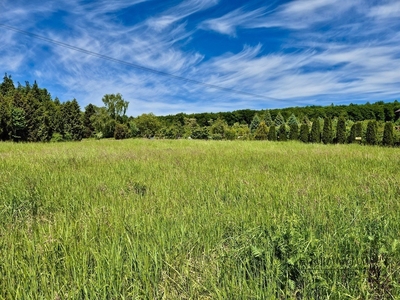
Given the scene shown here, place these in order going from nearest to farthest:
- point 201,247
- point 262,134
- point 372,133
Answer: point 201,247
point 372,133
point 262,134

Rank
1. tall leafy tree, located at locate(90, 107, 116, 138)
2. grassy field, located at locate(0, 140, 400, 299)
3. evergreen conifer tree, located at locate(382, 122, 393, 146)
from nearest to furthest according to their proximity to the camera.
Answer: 1. grassy field, located at locate(0, 140, 400, 299)
2. evergreen conifer tree, located at locate(382, 122, 393, 146)
3. tall leafy tree, located at locate(90, 107, 116, 138)

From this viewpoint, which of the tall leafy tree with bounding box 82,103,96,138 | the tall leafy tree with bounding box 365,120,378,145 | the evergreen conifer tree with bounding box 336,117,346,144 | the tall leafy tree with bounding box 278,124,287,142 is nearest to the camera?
the tall leafy tree with bounding box 365,120,378,145

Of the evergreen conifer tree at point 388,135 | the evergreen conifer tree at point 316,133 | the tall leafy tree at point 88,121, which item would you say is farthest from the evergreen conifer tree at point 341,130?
the tall leafy tree at point 88,121

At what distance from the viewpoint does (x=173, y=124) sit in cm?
4991

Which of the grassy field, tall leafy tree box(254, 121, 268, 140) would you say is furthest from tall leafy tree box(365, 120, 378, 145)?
the grassy field

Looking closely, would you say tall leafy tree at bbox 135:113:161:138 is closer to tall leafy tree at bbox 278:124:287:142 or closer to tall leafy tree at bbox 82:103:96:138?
tall leafy tree at bbox 82:103:96:138

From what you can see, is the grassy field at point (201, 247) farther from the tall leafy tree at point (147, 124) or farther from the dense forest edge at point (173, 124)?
the tall leafy tree at point (147, 124)

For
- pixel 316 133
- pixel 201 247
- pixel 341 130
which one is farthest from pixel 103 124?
pixel 201 247

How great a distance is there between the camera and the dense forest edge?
22.9 m

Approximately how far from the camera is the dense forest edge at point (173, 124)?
22.9m

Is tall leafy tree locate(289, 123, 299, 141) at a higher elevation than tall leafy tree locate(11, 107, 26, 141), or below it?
below

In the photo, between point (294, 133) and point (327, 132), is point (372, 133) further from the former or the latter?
point (294, 133)

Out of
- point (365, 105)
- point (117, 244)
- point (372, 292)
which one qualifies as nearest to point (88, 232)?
point (117, 244)

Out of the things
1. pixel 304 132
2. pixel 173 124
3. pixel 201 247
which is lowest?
pixel 201 247
